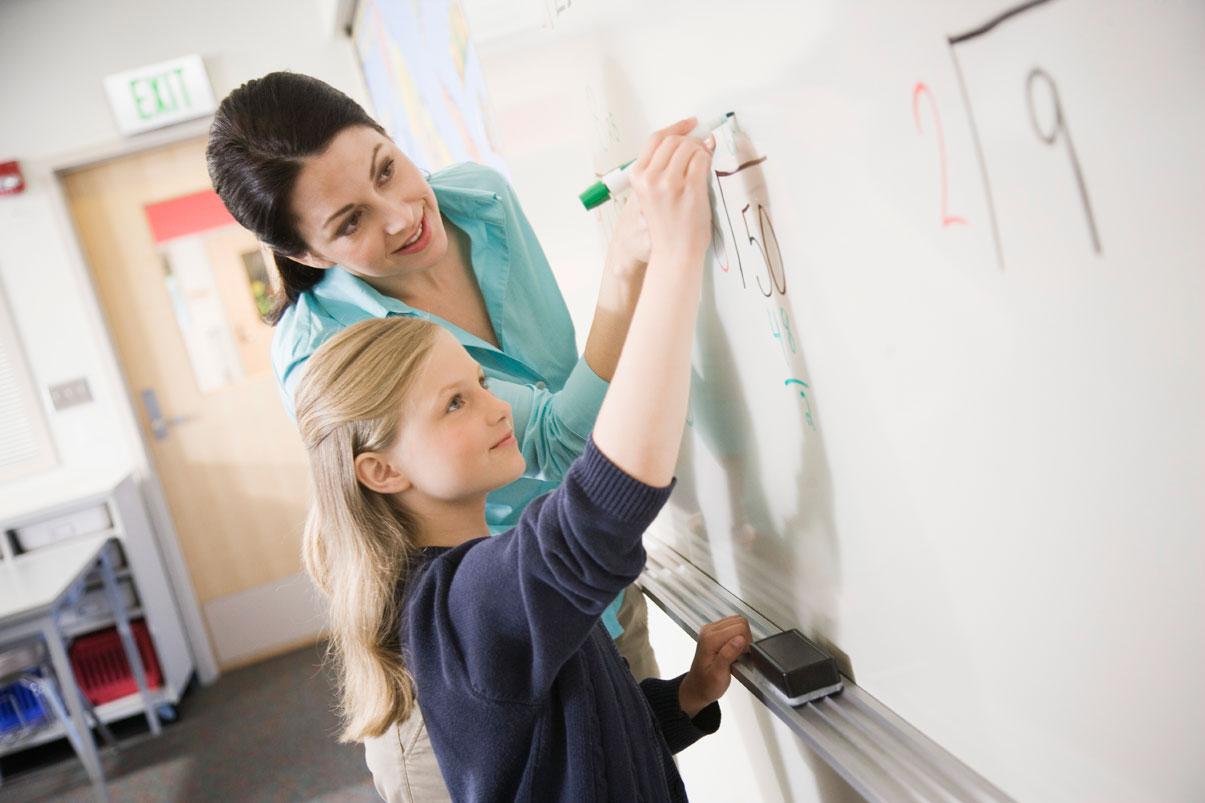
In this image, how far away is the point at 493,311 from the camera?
1.09 meters

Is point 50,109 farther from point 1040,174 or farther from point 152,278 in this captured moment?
point 1040,174

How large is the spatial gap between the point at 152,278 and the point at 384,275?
10.8 feet

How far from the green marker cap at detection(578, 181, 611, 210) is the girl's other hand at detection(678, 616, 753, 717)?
0.41 metres

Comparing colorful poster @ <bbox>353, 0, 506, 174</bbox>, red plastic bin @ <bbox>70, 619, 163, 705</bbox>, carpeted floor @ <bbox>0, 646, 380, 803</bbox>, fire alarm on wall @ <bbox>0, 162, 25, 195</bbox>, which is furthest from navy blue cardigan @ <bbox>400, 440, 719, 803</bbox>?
fire alarm on wall @ <bbox>0, 162, 25, 195</bbox>

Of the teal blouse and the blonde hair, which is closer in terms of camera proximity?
the blonde hair

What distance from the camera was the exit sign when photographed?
359 centimetres

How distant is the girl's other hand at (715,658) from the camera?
868 mm

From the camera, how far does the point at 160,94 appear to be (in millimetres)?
3621

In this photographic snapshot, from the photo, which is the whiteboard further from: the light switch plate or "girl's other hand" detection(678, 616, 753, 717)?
the light switch plate

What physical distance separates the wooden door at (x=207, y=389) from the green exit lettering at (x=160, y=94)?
0.21 meters

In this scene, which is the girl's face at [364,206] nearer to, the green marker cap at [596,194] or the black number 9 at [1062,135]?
the green marker cap at [596,194]

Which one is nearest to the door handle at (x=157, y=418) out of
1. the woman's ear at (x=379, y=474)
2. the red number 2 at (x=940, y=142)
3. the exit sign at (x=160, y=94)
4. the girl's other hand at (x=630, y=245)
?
the exit sign at (x=160, y=94)

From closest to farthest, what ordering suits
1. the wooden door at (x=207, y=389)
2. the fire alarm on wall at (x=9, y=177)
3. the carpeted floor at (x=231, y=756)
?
the carpeted floor at (x=231, y=756) < the fire alarm on wall at (x=9, y=177) < the wooden door at (x=207, y=389)

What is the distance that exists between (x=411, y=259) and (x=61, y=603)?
2332mm
